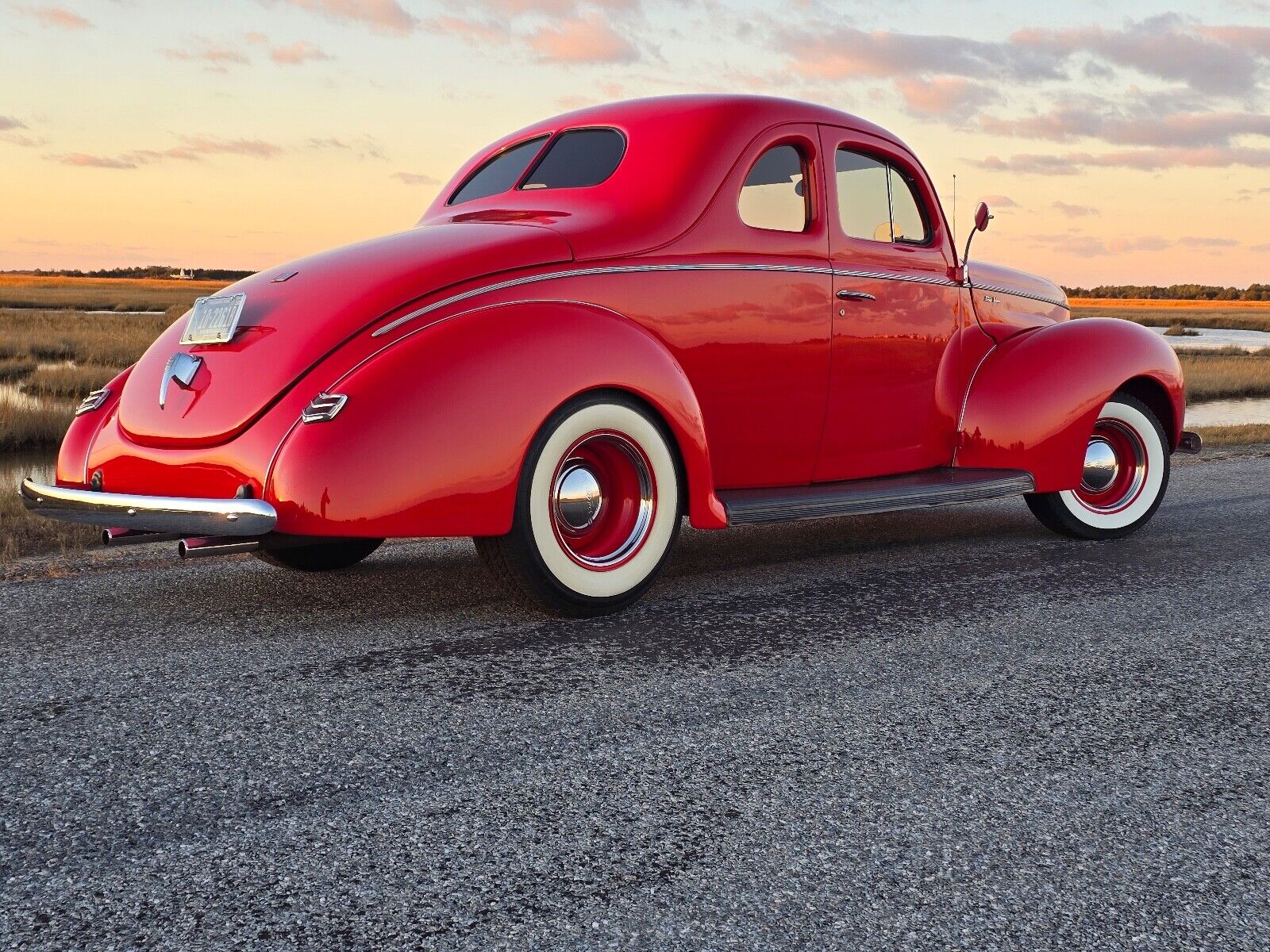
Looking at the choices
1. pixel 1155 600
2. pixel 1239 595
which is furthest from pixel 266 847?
pixel 1239 595

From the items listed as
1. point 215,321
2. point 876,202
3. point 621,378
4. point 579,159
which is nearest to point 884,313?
point 876,202

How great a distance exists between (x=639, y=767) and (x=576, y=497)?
60.7 inches

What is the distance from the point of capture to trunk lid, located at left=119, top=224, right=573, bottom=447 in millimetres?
3939

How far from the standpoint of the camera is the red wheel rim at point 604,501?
13.8 ft

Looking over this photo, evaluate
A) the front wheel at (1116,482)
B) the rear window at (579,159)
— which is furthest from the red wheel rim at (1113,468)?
the rear window at (579,159)

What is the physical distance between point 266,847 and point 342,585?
254 cm

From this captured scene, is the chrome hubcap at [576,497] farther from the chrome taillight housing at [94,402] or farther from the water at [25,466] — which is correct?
the water at [25,466]

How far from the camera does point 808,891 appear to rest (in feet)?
7.25

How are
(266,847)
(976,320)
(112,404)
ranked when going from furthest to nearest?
(976,320) < (112,404) < (266,847)

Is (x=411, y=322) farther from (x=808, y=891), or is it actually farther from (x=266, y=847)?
(x=808, y=891)

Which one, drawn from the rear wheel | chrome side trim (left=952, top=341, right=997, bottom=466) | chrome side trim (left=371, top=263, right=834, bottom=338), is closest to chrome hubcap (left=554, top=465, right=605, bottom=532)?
chrome side trim (left=371, top=263, right=834, bottom=338)

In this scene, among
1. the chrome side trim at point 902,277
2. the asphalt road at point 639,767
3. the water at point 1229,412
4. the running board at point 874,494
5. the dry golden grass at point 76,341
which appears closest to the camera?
the asphalt road at point 639,767

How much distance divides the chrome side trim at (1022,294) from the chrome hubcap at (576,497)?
2.70m

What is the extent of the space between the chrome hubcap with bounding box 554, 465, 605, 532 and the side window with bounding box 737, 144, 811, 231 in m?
1.42
